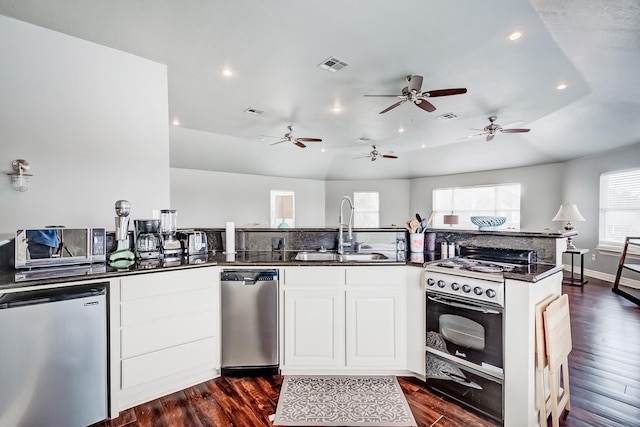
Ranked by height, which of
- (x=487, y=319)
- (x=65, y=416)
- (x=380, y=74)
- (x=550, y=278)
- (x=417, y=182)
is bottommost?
(x=65, y=416)

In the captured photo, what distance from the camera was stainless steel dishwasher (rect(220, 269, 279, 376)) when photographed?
A: 2266mm

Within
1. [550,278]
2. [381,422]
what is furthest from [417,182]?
[381,422]

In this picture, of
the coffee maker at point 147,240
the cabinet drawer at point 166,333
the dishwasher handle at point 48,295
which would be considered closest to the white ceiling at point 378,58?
the coffee maker at point 147,240

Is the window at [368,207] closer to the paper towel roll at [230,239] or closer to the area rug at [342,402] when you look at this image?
the paper towel roll at [230,239]

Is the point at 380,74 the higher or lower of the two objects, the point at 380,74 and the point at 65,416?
the higher

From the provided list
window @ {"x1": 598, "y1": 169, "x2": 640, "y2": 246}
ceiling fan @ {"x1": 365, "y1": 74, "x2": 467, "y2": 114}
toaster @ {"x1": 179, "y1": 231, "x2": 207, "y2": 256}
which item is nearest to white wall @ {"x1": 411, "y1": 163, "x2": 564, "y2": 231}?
window @ {"x1": 598, "y1": 169, "x2": 640, "y2": 246}

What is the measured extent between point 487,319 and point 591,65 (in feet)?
10.8

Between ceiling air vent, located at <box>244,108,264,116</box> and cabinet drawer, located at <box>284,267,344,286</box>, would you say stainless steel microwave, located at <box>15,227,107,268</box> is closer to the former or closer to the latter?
cabinet drawer, located at <box>284,267,344,286</box>

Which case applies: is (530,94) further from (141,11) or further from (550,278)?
(141,11)

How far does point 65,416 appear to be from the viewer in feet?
5.50

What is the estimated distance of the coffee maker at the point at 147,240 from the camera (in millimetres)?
2402

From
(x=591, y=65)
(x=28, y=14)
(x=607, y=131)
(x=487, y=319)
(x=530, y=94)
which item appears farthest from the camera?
(x=607, y=131)

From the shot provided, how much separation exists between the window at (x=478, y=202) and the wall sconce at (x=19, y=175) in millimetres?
7788

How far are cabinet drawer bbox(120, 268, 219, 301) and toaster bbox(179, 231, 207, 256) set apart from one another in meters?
0.57
